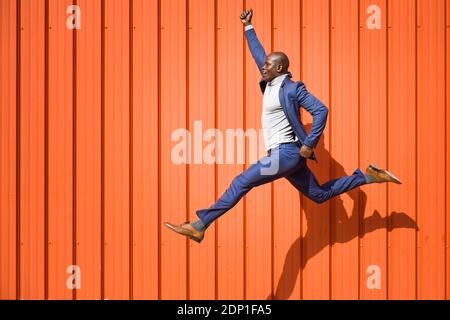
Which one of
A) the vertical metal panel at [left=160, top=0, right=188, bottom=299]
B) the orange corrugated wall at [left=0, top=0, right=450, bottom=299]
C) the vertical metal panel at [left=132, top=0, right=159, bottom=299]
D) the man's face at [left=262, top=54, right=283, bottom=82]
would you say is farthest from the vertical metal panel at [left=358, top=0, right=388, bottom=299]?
the vertical metal panel at [left=132, top=0, right=159, bottom=299]

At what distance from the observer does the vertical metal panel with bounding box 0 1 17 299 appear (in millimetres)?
3533

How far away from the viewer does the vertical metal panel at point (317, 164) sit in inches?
139

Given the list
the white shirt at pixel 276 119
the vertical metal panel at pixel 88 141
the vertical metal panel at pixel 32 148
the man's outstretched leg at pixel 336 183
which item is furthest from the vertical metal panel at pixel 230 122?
the vertical metal panel at pixel 32 148

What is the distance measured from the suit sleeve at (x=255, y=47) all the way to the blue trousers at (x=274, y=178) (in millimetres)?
635

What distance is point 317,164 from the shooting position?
3.57 m

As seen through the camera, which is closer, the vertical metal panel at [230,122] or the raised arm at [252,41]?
the raised arm at [252,41]

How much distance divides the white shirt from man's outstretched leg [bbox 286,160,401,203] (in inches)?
9.9

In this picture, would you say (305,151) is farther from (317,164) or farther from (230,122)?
(230,122)

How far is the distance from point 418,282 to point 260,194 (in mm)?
1415

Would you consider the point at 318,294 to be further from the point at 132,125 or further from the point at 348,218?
the point at 132,125

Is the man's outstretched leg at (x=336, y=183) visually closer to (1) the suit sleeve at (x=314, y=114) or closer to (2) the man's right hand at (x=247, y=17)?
(1) the suit sleeve at (x=314, y=114)

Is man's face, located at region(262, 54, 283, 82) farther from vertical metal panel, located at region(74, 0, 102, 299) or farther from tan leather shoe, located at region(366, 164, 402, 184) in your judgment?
vertical metal panel, located at region(74, 0, 102, 299)

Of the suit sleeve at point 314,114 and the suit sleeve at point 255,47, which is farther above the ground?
the suit sleeve at point 255,47

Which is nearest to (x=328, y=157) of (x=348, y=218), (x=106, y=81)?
(x=348, y=218)
